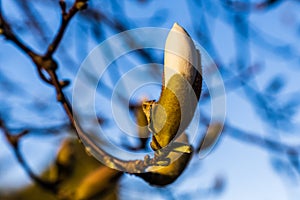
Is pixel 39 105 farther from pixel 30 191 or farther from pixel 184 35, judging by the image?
pixel 30 191

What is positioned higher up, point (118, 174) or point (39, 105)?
point (118, 174)

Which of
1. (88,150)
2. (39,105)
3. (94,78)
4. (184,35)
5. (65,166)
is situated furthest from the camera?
(39,105)

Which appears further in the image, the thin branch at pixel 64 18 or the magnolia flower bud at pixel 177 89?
the thin branch at pixel 64 18

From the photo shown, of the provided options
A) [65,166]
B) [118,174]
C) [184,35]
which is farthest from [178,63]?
[65,166]

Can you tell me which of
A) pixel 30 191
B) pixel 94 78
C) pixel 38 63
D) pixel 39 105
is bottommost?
pixel 30 191

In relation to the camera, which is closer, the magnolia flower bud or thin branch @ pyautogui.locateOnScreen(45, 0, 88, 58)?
the magnolia flower bud

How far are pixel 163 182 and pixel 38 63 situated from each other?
0.25 m

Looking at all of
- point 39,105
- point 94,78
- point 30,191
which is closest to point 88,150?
point 94,78

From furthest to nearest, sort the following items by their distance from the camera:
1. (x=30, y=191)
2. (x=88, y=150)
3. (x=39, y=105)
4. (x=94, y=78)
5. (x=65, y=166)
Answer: (x=30, y=191)
(x=39, y=105)
(x=94, y=78)
(x=65, y=166)
(x=88, y=150)

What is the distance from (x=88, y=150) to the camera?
1.92ft

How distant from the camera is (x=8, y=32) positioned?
639 millimetres

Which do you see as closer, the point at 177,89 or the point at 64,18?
the point at 177,89

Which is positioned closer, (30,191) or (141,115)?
(141,115)

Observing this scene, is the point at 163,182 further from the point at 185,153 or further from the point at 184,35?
the point at 184,35
